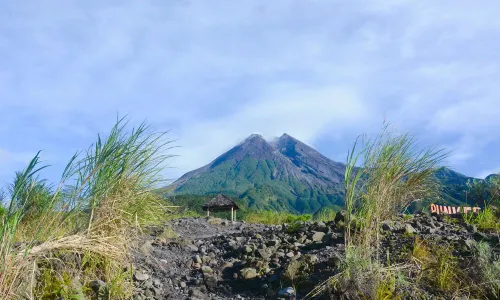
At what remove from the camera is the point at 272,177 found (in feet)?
463

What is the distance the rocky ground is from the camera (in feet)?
16.0

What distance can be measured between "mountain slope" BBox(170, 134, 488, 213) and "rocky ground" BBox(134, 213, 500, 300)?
96.1 metres

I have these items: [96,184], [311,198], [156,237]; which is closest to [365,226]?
[96,184]

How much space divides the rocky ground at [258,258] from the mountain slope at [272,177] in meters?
96.1

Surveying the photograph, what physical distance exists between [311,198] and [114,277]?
12699 cm

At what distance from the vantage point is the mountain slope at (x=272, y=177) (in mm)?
118375

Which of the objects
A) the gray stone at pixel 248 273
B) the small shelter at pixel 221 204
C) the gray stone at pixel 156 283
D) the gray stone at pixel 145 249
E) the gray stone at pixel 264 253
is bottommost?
the gray stone at pixel 156 283

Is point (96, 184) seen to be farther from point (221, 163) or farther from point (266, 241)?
point (221, 163)

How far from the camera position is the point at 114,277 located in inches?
173

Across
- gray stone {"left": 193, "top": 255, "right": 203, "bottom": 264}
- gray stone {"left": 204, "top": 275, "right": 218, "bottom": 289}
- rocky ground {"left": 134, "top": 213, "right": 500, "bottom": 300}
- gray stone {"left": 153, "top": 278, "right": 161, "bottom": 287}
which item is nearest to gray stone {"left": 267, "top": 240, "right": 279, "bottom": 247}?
rocky ground {"left": 134, "top": 213, "right": 500, "bottom": 300}

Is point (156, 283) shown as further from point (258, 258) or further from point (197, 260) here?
point (258, 258)

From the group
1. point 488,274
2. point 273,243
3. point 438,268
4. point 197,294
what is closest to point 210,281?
point 197,294

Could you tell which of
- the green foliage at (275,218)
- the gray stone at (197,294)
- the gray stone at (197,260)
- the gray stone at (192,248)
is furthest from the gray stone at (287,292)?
the green foliage at (275,218)

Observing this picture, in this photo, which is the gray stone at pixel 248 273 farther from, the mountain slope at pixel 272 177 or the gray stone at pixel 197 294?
the mountain slope at pixel 272 177
